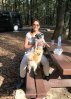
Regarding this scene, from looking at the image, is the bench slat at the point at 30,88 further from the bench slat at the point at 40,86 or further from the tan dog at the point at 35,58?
the tan dog at the point at 35,58

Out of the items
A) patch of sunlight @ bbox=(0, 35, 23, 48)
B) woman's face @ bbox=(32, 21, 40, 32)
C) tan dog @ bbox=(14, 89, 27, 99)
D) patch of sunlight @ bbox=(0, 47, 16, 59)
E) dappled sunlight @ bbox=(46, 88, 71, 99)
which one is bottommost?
patch of sunlight @ bbox=(0, 35, 23, 48)

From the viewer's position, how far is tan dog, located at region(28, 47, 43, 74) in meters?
5.30

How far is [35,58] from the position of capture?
5336 mm

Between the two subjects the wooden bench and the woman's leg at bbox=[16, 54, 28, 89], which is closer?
the wooden bench

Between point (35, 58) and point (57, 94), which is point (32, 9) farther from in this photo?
point (35, 58)

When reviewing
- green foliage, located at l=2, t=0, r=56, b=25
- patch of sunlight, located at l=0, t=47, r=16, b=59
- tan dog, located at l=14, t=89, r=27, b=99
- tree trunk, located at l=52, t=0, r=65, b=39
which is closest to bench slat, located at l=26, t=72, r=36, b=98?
tan dog, located at l=14, t=89, r=27, b=99

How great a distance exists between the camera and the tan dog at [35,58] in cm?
530

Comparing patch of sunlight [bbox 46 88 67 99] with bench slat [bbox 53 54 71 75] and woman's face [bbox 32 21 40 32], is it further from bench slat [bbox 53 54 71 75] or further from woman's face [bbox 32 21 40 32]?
woman's face [bbox 32 21 40 32]

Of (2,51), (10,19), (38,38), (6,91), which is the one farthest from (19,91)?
(10,19)

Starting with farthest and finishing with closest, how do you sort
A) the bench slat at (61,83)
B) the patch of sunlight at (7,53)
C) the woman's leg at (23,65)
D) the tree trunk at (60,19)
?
the tree trunk at (60,19), the patch of sunlight at (7,53), the woman's leg at (23,65), the bench slat at (61,83)

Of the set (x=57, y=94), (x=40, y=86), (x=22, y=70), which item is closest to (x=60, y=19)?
(x=57, y=94)

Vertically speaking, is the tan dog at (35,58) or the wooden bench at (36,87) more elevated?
the tan dog at (35,58)

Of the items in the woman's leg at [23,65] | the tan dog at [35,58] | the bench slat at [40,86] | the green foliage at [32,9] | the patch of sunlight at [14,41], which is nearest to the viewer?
the bench slat at [40,86]

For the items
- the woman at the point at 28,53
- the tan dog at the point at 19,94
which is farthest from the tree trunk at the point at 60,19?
the tan dog at the point at 19,94
